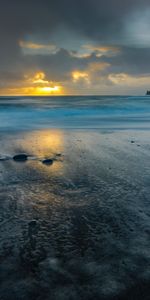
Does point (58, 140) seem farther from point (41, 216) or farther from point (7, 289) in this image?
point (7, 289)

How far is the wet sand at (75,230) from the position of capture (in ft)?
8.62

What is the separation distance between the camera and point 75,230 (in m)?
3.67

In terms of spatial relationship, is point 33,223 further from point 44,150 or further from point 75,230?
point 44,150

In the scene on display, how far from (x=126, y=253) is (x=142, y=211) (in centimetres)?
119

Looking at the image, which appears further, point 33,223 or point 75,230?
point 33,223

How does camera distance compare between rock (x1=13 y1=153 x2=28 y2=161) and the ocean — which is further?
the ocean

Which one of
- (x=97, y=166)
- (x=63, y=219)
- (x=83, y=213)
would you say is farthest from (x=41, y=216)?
(x=97, y=166)

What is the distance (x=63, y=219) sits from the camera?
3.99 metres

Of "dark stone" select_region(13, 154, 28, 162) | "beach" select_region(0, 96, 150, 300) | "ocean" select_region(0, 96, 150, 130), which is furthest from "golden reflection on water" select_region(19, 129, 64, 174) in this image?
"ocean" select_region(0, 96, 150, 130)

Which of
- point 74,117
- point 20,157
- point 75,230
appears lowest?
point 74,117

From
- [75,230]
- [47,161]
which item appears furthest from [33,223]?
[47,161]

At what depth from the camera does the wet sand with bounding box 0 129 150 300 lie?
263 centimetres

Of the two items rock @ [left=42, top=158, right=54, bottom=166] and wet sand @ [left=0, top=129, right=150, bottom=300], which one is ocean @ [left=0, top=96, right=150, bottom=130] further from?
wet sand @ [left=0, top=129, right=150, bottom=300]

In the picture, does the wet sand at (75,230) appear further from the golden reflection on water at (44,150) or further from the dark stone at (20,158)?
the dark stone at (20,158)
